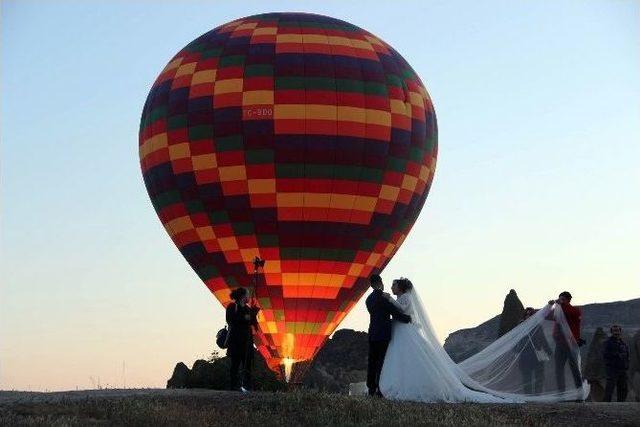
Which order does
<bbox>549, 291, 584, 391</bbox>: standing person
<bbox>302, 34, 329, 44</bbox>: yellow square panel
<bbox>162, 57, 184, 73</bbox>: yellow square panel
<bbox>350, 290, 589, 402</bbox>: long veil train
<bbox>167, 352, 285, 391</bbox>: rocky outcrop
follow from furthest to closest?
1. <bbox>167, 352, 285, 391</bbox>: rocky outcrop
2. <bbox>162, 57, 184, 73</bbox>: yellow square panel
3. <bbox>302, 34, 329, 44</bbox>: yellow square panel
4. <bbox>549, 291, 584, 391</bbox>: standing person
5. <bbox>350, 290, 589, 402</bbox>: long veil train

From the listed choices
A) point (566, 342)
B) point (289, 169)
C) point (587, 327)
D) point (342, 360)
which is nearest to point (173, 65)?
point (289, 169)

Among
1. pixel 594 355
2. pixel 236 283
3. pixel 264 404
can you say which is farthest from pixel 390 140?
pixel 264 404

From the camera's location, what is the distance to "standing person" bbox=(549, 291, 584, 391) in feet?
75.6

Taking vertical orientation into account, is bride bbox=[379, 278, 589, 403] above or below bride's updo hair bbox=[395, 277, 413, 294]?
below

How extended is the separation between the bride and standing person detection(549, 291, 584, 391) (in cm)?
2

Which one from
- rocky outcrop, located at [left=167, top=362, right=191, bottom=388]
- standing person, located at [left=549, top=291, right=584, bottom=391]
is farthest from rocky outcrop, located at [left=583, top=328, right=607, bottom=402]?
rocky outcrop, located at [left=167, top=362, right=191, bottom=388]

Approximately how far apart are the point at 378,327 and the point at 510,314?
1655 cm

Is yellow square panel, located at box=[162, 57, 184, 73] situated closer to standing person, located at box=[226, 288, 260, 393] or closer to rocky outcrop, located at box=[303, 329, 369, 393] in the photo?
standing person, located at box=[226, 288, 260, 393]

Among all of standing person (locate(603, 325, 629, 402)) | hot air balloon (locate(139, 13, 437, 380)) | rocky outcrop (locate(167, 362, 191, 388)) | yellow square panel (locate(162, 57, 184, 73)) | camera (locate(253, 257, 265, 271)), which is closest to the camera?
standing person (locate(603, 325, 629, 402))

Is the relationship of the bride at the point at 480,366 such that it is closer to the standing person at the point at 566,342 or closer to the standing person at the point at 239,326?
the standing person at the point at 566,342

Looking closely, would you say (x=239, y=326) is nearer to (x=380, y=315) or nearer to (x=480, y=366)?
(x=380, y=315)

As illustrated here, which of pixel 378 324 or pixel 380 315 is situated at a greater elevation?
pixel 380 315

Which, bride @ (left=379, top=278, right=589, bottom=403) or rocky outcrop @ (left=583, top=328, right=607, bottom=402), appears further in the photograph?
rocky outcrop @ (left=583, top=328, right=607, bottom=402)

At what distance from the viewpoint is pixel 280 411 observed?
18.9 meters
